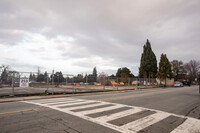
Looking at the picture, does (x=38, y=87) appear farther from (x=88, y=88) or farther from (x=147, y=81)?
(x=147, y=81)

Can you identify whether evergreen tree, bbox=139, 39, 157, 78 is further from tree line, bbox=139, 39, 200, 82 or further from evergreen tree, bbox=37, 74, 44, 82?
evergreen tree, bbox=37, 74, 44, 82

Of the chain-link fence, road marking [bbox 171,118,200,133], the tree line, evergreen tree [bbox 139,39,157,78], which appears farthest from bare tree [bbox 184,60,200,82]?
road marking [bbox 171,118,200,133]

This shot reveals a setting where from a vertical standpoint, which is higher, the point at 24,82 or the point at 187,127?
the point at 24,82

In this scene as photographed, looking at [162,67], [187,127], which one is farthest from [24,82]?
[162,67]

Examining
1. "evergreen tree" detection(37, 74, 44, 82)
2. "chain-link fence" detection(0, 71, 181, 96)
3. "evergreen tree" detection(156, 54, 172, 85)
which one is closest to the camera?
"chain-link fence" detection(0, 71, 181, 96)

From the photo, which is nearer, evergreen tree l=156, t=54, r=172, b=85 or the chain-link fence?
the chain-link fence

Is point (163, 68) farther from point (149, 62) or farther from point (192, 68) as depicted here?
point (192, 68)

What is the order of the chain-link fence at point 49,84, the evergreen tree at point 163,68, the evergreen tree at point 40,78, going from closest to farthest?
1. the chain-link fence at point 49,84
2. the evergreen tree at point 40,78
3. the evergreen tree at point 163,68

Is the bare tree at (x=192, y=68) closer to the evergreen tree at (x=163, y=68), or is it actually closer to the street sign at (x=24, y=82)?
the evergreen tree at (x=163, y=68)

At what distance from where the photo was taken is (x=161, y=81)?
43.1 meters

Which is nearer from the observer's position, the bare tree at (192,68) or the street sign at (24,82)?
the street sign at (24,82)

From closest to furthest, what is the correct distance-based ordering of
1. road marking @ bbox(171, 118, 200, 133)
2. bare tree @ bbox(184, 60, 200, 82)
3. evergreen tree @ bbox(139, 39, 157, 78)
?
road marking @ bbox(171, 118, 200, 133)
evergreen tree @ bbox(139, 39, 157, 78)
bare tree @ bbox(184, 60, 200, 82)

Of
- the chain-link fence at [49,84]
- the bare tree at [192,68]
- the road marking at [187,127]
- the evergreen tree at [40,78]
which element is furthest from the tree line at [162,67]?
the road marking at [187,127]

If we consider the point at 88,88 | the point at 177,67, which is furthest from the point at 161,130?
the point at 177,67
